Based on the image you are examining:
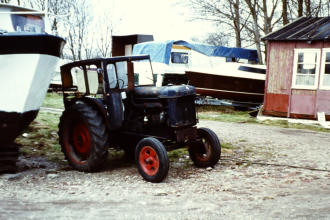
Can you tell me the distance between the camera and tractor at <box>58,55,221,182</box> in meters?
5.71

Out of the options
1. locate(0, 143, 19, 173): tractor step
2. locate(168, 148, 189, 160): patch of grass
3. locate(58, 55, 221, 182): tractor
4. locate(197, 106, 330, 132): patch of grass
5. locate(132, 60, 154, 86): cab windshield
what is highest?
locate(132, 60, 154, 86): cab windshield

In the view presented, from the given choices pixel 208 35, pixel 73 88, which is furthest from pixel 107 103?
pixel 208 35

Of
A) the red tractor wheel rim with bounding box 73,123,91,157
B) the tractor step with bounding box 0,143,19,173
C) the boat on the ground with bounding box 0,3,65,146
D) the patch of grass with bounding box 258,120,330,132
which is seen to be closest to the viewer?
the boat on the ground with bounding box 0,3,65,146

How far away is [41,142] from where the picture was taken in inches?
316

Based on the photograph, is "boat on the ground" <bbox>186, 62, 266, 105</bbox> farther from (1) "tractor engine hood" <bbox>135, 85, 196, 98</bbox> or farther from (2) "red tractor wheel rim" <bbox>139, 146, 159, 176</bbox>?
(2) "red tractor wheel rim" <bbox>139, 146, 159, 176</bbox>

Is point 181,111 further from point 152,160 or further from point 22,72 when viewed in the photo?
point 22,72

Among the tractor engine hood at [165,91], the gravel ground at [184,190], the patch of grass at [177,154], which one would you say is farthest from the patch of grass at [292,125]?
the tractor engine hood at [165,91]

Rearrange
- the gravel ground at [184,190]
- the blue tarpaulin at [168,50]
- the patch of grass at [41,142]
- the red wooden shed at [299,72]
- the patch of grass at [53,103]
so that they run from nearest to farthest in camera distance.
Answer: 1. the gravel ground at [184,190]
2. the patch of grass at [41,142]
3. the red wooden shed at [299,72]
4. the blue tarpaulin at [168,50]
5. the patch of grass at [53,103]

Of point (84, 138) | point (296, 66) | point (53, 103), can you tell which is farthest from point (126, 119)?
point (53, 103)

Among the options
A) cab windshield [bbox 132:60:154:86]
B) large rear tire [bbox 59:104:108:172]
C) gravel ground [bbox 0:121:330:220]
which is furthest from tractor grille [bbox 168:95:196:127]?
large rear tire [bbox 59:104:108:172]

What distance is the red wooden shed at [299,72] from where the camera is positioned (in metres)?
12.1

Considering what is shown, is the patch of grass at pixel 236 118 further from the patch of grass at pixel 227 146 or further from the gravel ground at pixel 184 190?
the gravel ground at pixel 184 190

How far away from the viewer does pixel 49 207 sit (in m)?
4.34

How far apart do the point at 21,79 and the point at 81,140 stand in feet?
4.54
